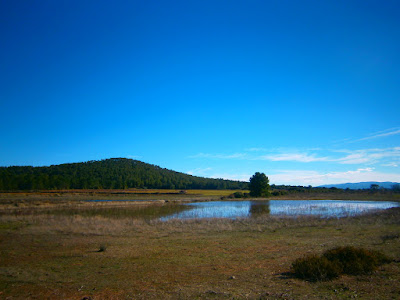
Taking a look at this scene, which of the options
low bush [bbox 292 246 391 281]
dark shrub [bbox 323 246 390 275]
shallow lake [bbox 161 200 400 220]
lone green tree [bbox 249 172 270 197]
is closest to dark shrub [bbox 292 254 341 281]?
low bush [bbox 292 246 391 281]

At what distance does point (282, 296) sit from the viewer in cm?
688

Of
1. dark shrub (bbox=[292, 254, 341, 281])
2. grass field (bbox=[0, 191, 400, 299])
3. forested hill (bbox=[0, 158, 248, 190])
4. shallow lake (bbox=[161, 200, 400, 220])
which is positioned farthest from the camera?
forested hill (bbox=[0, 158, 248, 190])

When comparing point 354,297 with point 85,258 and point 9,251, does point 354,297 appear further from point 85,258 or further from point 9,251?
point 9,251

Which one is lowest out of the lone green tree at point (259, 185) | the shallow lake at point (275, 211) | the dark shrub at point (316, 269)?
the shallow lake at point (275, 211)

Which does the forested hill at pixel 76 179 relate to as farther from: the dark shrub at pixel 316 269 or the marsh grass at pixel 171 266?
the dark shrub at pixel 316 269

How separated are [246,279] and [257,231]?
37.8 ft

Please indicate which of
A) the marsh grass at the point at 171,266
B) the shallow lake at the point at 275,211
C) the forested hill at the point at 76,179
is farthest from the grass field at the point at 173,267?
the forested hill at the point at 76,179

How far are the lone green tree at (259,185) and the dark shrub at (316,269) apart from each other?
75758 millimetres

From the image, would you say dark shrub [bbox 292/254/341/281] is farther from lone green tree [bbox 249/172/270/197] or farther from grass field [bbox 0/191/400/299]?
lone green tree [bbox 249/172/270/197]

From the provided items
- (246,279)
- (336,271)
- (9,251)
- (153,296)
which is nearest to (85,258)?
(9,251)

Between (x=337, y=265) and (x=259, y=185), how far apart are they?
76.2 metres

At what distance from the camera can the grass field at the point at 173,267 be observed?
7.41 metres

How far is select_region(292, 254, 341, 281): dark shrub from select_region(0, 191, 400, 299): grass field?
311 millimetres

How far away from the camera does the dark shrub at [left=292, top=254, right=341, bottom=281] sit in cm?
817
